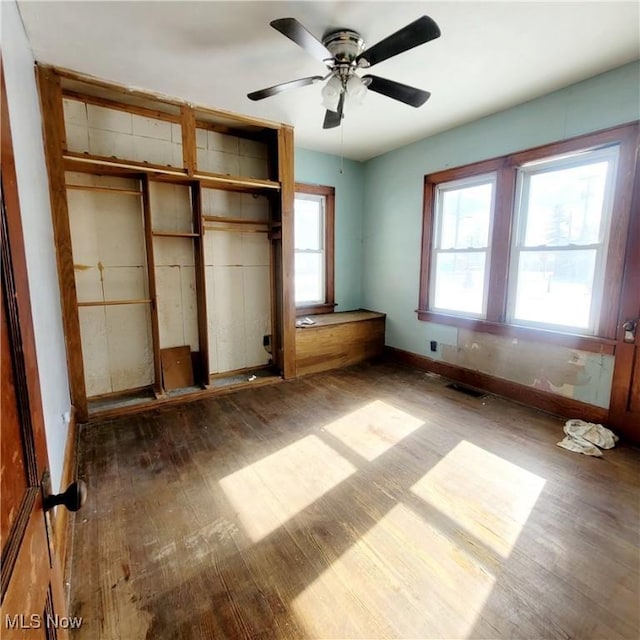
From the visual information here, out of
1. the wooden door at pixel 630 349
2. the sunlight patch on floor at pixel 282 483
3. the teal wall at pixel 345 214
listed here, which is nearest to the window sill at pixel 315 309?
the teal wall at pixel 345 214

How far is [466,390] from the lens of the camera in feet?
11.7

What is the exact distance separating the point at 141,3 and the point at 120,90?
108cm

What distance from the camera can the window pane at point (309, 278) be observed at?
4.45 metres

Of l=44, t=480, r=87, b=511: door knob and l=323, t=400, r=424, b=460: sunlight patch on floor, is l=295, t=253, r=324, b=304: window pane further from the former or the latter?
l=44, t=480, r=87, b=511: door knob

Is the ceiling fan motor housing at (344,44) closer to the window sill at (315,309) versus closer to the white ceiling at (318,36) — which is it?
the white ceiling at (318,36)

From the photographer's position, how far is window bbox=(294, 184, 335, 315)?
14.4 feet

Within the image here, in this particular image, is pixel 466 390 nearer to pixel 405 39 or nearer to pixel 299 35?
pixel 405 39

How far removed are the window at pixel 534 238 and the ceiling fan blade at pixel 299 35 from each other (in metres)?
2.12

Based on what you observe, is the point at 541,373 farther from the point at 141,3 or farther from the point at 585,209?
the point at 141,3

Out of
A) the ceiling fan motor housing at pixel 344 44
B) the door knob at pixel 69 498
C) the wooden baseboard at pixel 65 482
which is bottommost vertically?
the wooden baseboard at pixel 65 482

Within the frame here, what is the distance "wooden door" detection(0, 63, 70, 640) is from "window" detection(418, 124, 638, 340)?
133 inches

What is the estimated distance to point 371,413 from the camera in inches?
119

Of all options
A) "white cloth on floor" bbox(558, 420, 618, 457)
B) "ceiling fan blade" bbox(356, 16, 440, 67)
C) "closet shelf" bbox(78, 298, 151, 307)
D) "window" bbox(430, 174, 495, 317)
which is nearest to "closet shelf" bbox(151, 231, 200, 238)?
"closet shelf" bbox(78, 298, 151, 307)

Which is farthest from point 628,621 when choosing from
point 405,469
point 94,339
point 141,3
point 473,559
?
point 94,339
